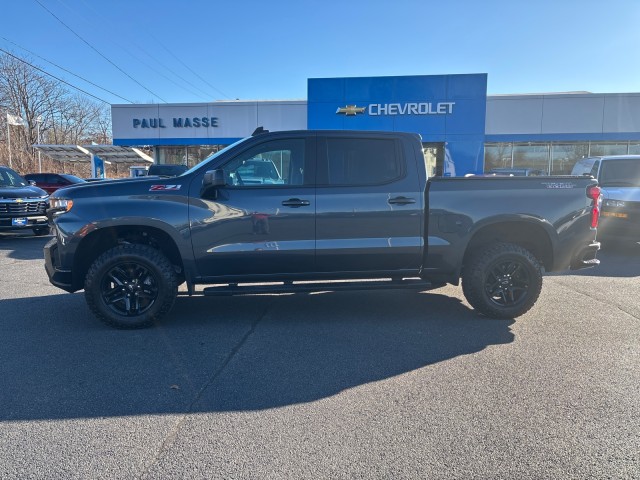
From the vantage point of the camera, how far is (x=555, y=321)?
5.26 m

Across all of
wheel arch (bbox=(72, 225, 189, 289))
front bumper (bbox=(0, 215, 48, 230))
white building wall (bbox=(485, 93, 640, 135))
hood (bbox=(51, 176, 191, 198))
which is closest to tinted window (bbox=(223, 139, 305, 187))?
hood (bbox=(51, 176, 191, 198))

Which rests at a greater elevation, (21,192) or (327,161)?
(327,161)

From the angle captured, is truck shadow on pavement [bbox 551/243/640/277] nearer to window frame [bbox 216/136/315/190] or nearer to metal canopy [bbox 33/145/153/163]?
window frame [bbox 216/136/315/190]

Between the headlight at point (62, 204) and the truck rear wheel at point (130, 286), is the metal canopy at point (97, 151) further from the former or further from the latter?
the truck rear wheel at point (130, 286)

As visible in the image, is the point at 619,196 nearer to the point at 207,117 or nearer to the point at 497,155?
the point at 497,155

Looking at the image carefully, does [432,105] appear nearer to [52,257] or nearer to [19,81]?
[52,257]

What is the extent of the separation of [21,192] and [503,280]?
38.6 ft

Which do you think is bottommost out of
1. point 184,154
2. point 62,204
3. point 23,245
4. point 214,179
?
point 23,245

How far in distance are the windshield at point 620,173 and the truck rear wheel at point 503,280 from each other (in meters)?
6.19

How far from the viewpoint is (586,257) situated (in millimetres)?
5395

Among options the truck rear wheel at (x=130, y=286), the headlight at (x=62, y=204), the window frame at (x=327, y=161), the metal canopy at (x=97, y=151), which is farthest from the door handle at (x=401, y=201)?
the metal canopy at (x=97, y=151)

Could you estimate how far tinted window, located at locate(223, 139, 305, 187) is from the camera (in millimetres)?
4988

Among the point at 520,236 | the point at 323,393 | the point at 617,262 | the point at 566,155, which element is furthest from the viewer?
the point at 566,155

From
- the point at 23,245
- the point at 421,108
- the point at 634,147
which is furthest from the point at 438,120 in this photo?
the point at 23,245
